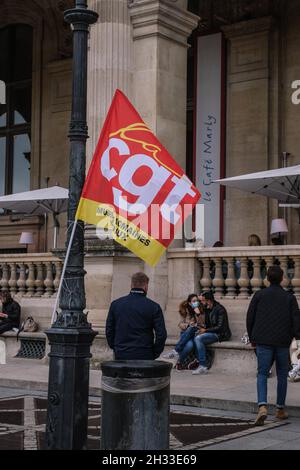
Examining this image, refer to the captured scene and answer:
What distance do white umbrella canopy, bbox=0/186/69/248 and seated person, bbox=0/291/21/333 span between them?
3.04m

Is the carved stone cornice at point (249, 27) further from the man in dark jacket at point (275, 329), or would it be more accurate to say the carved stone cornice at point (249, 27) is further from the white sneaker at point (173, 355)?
the man in dark jacket at point (275, 329)

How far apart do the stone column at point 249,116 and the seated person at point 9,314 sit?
5575 mm

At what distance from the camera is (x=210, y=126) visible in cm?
2041

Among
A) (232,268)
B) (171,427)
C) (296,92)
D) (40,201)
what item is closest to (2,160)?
(40,201)

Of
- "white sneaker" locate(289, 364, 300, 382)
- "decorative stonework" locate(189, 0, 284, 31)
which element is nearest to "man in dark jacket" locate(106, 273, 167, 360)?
"white sneaker" locate(289, 364, 300, 382)

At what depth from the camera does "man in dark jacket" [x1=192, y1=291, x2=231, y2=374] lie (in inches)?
544

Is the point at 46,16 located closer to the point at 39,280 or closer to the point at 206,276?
the point at 39,280

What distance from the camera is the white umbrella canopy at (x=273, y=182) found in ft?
52.2

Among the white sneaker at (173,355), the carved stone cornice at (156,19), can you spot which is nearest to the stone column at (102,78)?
the carved stone cornice at (156,19)

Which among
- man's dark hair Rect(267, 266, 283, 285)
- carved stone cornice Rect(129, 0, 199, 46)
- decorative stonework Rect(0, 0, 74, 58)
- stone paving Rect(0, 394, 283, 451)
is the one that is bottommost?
stone paving Rect(0, 394, 283, 451)

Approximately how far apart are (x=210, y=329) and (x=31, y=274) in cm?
518

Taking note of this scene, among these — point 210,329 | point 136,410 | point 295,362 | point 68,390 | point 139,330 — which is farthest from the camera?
point 210,329

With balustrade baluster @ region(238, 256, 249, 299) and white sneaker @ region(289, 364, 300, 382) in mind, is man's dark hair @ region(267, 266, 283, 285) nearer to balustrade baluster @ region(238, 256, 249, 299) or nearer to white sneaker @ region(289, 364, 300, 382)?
white sneaker @ region(289, 364, 300, 382)

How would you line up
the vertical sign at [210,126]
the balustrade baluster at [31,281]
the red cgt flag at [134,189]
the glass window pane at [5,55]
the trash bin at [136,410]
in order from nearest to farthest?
the trash bin at [136,410] → the red cgt flag at [134,189] → the balustrade baluster at [31,281] → the vertical sign at [210,126] → the glass window pane at [5,55]
